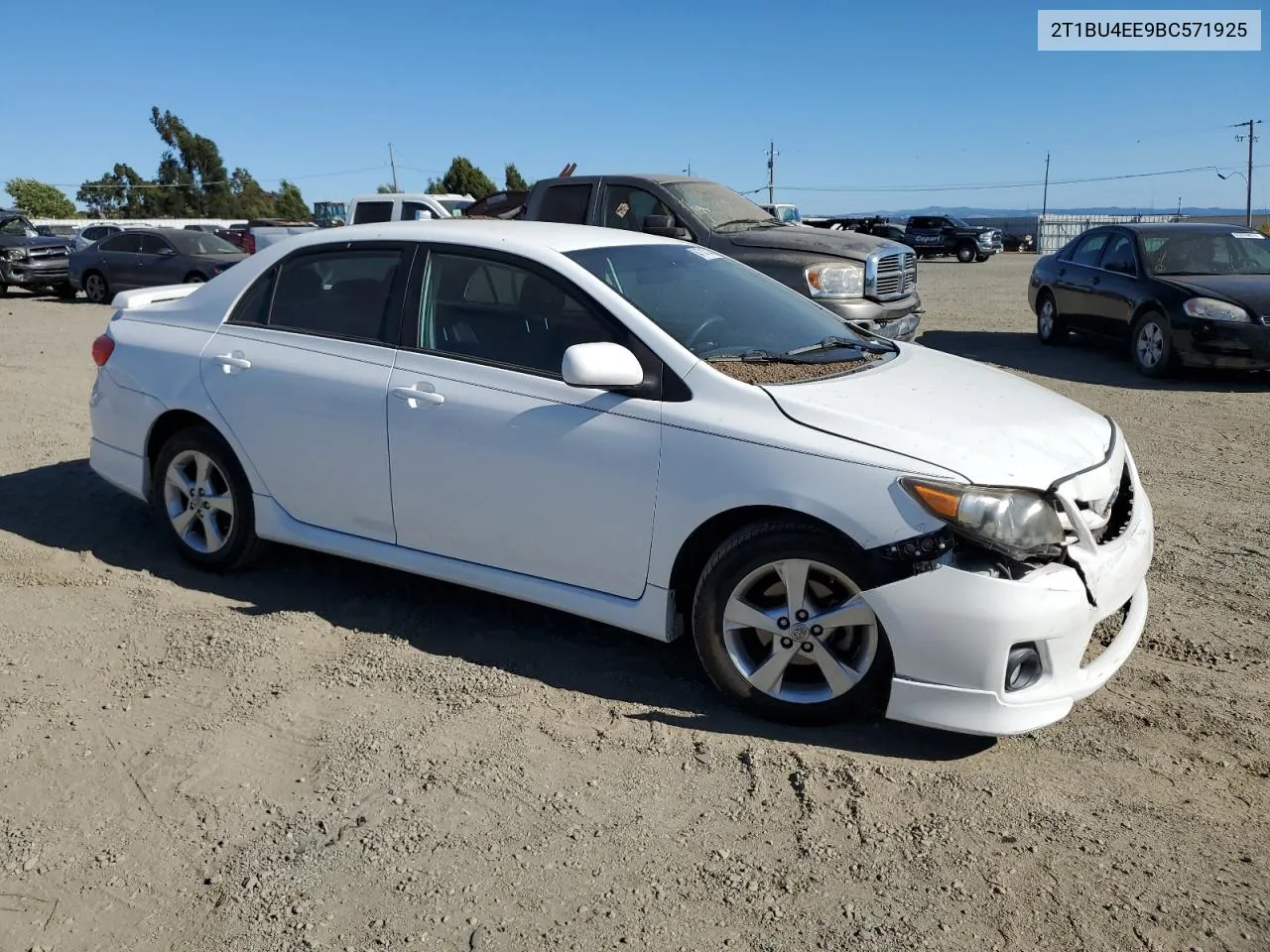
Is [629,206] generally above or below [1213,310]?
above

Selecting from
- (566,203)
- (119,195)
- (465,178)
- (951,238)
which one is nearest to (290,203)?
(119,195)

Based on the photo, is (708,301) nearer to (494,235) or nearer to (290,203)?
(494,235)

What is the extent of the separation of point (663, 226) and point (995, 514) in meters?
7.45

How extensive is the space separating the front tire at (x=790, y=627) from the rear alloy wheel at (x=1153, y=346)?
8476 mm

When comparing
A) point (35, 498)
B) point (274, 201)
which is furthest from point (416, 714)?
point (274, 201)

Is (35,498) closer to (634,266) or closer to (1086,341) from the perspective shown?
(634,266)

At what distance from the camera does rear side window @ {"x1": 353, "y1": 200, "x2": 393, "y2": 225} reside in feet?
59.5

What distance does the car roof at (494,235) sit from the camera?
14.9 ft

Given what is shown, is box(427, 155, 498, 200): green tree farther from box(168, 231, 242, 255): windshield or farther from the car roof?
the car roof

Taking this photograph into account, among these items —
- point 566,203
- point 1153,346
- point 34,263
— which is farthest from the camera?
point 34,263

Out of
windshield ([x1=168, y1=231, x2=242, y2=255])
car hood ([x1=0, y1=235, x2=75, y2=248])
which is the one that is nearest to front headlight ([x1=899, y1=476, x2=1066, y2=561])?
windshield ([x1=168, y1=231, x2=242, y2=255])

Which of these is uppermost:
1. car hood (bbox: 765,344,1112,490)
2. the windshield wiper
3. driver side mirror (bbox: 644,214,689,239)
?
driver side mirror (bbox: 644,214,689,239)

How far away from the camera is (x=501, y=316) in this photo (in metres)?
4.43

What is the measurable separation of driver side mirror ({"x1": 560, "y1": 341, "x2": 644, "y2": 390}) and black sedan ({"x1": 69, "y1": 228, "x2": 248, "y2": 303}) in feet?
55.3
